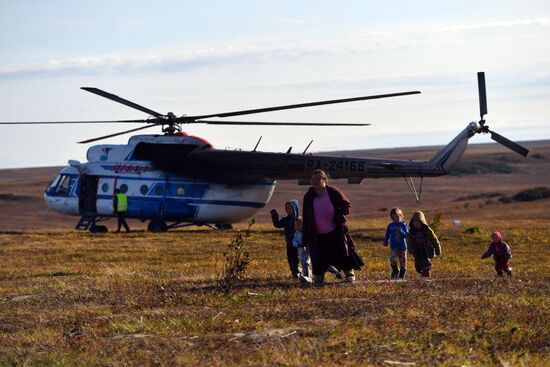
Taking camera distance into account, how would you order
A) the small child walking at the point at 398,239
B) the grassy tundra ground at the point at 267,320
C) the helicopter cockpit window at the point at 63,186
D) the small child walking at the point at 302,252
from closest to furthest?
the grassy tundra ground at the point at 267,320 < the small child walking at the point at 302,252 < the small child walking at the point at 398,239 < the helicopter cockpit window at the point at 63,186

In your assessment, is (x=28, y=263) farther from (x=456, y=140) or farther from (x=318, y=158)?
(x=456, y=140)

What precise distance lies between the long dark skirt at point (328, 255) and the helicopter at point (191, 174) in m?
17.3

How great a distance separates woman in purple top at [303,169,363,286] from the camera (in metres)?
14.2

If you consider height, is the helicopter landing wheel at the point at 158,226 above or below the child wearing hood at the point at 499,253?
below

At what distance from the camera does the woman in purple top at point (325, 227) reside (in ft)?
46.6

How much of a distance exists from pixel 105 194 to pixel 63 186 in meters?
1.90

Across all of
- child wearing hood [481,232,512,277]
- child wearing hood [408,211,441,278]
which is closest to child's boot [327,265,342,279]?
child wearing hood [408,211,441,278]

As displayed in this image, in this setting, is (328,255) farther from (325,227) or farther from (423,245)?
(423,245)

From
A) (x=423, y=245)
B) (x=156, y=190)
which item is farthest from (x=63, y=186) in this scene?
(x=423, y=245)

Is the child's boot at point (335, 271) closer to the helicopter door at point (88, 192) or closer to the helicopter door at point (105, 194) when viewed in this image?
the helicopter door at point (105, 194)

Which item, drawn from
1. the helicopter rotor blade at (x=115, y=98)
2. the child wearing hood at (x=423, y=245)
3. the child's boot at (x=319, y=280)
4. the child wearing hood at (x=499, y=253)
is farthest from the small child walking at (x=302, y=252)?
the helicopter rotor blade at (x=115, y=98)

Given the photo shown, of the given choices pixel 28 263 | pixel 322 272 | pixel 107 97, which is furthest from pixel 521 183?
pixel 322 272

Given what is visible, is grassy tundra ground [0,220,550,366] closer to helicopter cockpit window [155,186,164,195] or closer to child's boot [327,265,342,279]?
child's boot [327,265,342,279]

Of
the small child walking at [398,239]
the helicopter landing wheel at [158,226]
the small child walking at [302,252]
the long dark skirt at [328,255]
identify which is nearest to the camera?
the long dark skirt at [328,255]
